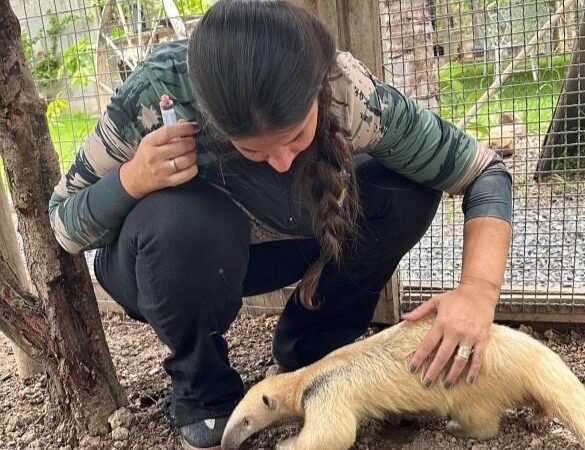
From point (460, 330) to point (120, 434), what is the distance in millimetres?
953

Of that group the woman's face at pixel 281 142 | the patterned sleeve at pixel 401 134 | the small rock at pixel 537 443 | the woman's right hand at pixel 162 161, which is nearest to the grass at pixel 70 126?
the woman's right hand at pixel 162 161

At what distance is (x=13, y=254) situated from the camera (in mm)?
2287

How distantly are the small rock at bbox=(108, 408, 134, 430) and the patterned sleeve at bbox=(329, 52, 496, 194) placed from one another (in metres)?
0.97

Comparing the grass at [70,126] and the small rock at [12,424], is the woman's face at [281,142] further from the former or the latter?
the grass at [70,126]

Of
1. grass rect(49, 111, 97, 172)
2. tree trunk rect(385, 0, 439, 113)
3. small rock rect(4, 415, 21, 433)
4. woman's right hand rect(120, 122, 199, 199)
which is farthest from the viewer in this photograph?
grass rect(49, 111, 97, 172)

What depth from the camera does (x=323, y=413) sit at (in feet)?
5.60

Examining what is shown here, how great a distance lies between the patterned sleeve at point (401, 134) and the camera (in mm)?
1571

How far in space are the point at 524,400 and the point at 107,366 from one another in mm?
1105

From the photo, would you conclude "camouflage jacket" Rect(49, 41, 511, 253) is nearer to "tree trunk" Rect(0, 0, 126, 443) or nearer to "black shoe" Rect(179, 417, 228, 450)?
"tree trunk" Rect(0, 0, 126, 443)

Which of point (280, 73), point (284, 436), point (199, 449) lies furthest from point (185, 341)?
point (280, 73)

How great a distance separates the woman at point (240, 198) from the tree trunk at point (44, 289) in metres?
0.12

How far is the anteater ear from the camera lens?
180 centimetres

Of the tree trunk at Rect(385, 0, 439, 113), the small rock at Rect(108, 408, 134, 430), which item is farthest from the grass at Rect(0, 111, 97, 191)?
the small rock at Rect(108, 408, 134, 430)

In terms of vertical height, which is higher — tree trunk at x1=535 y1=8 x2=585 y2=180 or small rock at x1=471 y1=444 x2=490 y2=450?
tree trunk at x1=535 y1=8 x2=585 y2=180
